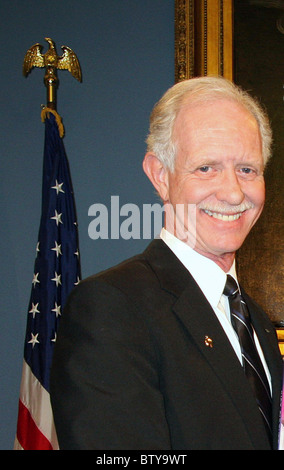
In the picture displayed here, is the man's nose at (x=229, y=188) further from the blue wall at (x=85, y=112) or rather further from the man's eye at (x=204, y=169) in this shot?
the blue wall at (x=85, y=112)

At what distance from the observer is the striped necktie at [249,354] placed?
54.7 inches

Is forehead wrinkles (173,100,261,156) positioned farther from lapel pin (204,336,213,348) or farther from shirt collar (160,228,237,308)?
lapel pin (204,336,213,348)

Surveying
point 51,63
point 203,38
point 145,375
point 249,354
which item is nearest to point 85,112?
point 51,63

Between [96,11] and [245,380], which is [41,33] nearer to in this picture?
[96,11]

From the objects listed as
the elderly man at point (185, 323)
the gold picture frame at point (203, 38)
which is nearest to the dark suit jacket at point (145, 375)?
the elderly man at point (185, 323)

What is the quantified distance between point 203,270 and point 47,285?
1536mm

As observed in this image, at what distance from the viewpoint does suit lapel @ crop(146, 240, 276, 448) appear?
4.21 ft

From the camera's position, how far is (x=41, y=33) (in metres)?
3.34

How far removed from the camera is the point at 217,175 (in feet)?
5.08

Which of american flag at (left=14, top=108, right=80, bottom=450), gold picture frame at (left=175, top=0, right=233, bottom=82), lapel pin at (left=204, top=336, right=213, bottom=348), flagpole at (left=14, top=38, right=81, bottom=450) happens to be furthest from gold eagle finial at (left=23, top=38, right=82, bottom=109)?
lapel pin at (left=204, top=336, right=213, bottom=348)
